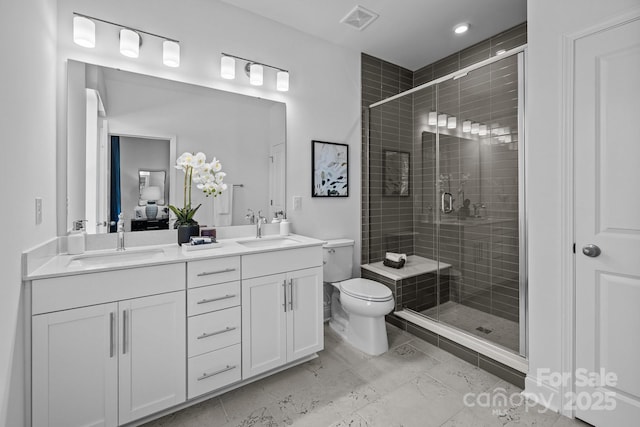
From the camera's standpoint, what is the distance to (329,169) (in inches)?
110

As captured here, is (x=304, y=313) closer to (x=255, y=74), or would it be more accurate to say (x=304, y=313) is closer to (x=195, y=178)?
(x=195, y=178)

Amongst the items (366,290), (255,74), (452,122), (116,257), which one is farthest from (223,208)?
(452,122)

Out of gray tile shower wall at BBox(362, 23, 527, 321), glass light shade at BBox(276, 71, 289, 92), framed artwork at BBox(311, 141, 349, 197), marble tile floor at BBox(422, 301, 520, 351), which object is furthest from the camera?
framed artwork at BBox(311, 141, 349, 197)

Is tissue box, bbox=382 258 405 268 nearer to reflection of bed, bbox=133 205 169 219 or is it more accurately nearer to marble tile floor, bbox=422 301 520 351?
marble tile floor, bbox=422 301 520 351

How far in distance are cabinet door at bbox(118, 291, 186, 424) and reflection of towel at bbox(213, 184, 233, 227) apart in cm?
74

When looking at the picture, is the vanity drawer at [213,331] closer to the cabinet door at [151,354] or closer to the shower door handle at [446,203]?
the cabinet door at [151,354]

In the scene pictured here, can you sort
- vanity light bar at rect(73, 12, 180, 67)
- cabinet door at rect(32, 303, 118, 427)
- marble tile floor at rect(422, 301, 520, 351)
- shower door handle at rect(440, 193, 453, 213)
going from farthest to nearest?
shower door handle at rect(440, 193, 453, 213) → marble tile floor at rect(422, 301, 520, 351) → vanity light bar at rect(73, 12, 180, 67) → cabinet door at rect(32, 303, 118, 427)

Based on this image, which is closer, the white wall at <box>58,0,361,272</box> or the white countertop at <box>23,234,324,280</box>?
the white countertop at <box>23,234,324,280</box>

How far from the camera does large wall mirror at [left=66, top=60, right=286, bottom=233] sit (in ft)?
5.79

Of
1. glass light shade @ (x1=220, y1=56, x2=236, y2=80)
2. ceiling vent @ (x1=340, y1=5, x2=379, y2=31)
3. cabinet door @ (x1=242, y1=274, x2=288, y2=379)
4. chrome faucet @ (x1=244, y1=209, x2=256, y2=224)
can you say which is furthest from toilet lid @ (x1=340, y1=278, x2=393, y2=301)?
ceiling vent @ (x1=340, y1=5, x2=379, y2=31)

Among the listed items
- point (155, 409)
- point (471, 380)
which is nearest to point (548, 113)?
point (471, 380)

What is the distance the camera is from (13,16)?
3.76ft

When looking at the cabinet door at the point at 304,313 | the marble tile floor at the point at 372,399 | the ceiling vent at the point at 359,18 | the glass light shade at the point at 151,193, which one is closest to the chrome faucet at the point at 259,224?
the cabinet door at the point at 304,313

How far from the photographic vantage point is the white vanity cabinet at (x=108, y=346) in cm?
129
